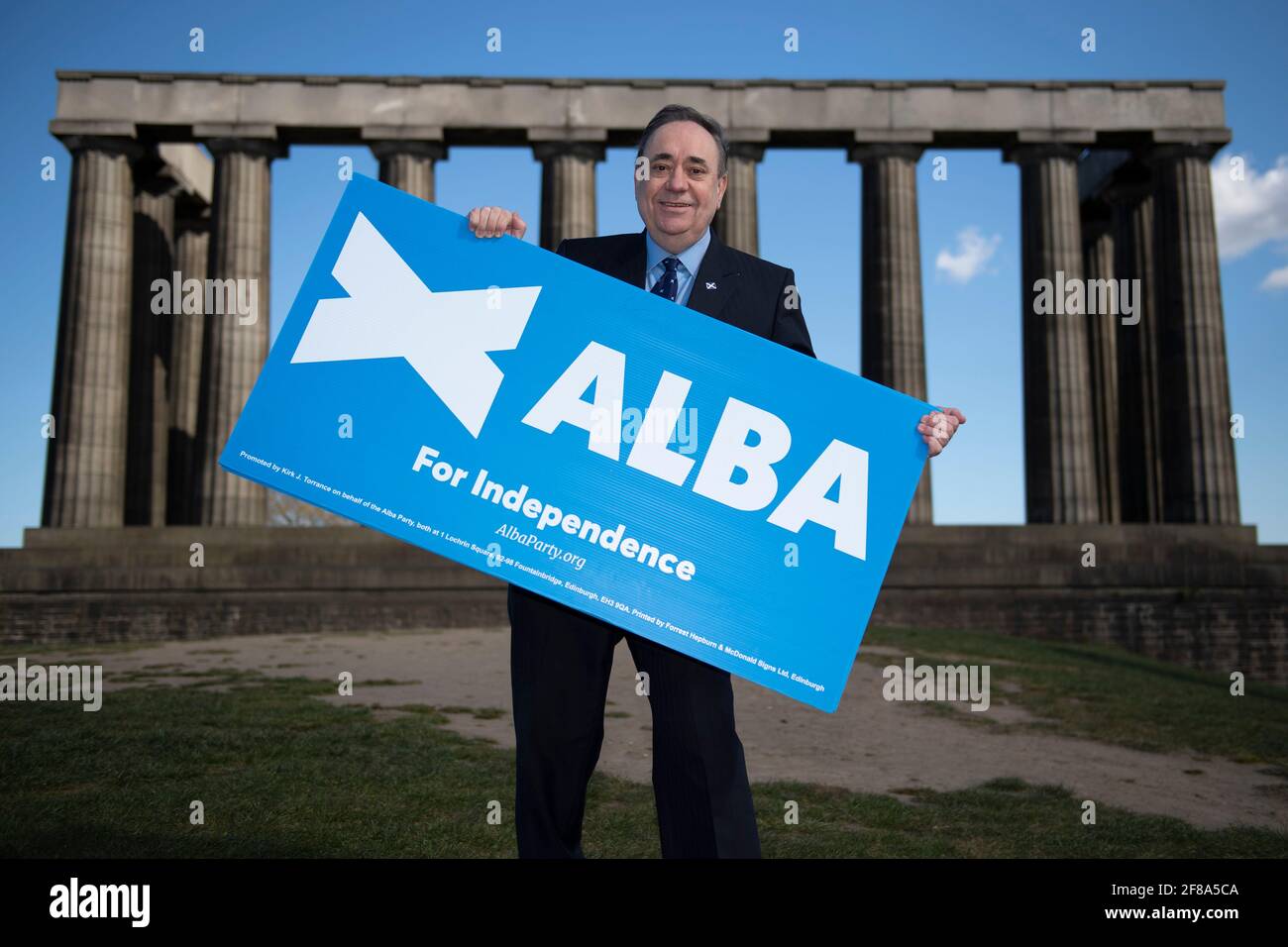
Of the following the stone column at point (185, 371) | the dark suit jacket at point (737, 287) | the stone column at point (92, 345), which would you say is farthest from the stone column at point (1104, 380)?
the dark suit jacket at point (737, 287)

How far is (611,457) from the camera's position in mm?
4340

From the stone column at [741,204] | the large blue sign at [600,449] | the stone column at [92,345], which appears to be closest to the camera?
the large blue sign at [600,449]

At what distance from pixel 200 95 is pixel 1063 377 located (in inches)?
1294

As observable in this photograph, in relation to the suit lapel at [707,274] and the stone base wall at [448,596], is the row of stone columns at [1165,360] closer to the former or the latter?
the stone base wall at [448,596]

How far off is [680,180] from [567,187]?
3121 centimetres

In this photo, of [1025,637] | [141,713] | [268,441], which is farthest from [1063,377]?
[268,441]

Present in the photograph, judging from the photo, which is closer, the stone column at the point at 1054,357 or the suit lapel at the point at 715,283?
the suit lapel at the point at 715,283

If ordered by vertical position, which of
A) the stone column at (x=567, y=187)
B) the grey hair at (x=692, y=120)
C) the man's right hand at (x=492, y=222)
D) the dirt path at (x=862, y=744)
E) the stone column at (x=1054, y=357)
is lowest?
the dirt path at (x=862, y=744)

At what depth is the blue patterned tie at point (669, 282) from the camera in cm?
471

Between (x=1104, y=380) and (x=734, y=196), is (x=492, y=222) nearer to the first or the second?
(x=734, y=196)

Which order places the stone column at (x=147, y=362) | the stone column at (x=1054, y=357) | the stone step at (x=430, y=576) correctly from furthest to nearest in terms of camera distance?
the stone column at (x=147, y=362)
the stone column at (x=1054, y=357)
the stone step at (x=430, y=576)

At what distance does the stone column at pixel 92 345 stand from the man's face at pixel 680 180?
3377cm

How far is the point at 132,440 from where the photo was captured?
1532 inches
